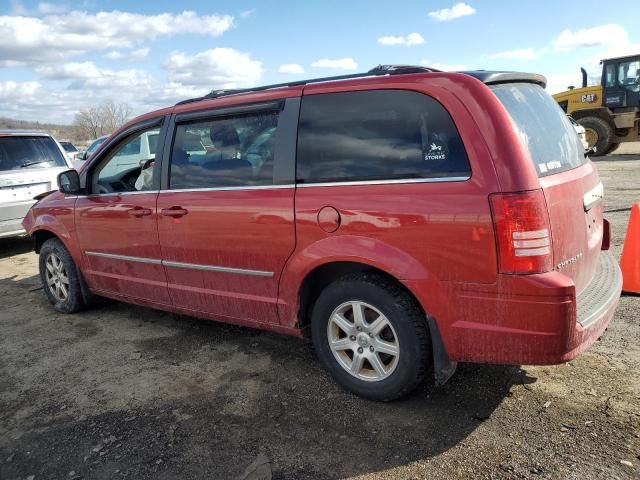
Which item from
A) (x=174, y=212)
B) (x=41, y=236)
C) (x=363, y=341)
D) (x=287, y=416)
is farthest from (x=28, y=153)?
(x=363, y=341)

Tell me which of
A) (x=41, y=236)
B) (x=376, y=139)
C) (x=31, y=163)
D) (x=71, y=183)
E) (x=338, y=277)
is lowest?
(x=338, y=277)

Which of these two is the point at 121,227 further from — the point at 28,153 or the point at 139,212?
the point at 28,153

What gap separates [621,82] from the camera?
16422 mm

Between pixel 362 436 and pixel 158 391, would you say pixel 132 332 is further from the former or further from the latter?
pixel 362 436

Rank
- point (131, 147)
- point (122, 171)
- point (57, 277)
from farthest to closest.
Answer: point (57, 277) < point (131, 147) < point (122, 171)

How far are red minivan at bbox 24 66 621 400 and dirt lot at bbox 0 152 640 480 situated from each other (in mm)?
302

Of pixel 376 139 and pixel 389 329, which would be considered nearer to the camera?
pixel 376 139

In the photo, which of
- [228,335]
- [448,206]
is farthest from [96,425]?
[448,206]

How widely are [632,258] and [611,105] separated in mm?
14562

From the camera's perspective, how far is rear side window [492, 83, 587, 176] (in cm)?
269

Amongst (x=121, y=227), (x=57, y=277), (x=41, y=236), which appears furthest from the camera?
(x=41, y=236)

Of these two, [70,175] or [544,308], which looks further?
[70,175]

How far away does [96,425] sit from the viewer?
9.93 ft

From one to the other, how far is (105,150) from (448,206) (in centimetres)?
312
